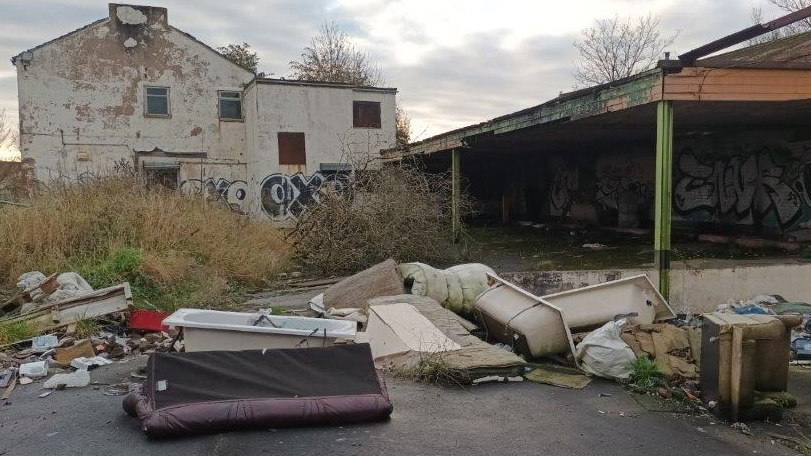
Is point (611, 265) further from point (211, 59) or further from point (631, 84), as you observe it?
point (211, 59)

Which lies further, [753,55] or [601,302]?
[753,55]

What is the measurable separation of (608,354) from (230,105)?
1858 cm

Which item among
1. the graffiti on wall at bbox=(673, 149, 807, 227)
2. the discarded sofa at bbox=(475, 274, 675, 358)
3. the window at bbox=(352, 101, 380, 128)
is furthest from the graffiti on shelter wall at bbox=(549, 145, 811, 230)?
the window at bbox=(352, 101, 380, 128)

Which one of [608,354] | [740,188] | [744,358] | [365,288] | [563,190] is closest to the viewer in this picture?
[744,358]

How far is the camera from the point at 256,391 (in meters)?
3.96

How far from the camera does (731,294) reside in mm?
8344

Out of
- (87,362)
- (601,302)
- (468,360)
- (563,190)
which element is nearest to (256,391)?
(468,360)

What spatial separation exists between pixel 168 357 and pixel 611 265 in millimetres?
7271

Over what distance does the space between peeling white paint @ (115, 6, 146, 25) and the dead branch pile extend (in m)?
12.8

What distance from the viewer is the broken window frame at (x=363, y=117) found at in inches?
828

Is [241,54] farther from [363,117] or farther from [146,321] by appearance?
[146,321]

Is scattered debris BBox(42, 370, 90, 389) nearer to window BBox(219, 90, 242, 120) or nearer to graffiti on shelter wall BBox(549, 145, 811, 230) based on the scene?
graffiti on shelter wall BBox(549, 145, 811, 230)

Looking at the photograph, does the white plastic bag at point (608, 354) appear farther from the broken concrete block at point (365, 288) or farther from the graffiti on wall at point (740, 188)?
the graffiti on wall at point (740, 188)

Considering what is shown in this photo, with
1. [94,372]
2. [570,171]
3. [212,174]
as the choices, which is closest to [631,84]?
[94,372]
